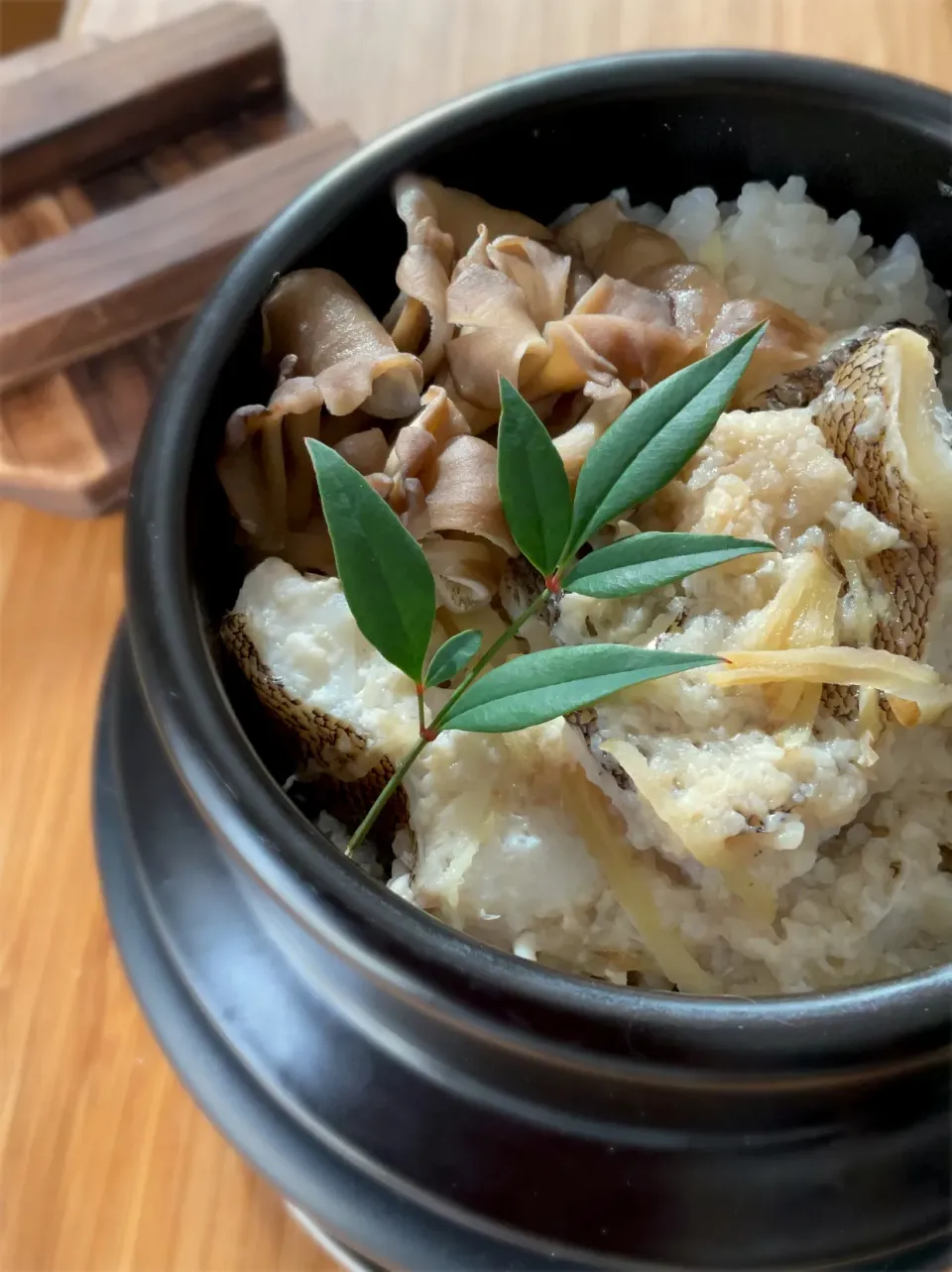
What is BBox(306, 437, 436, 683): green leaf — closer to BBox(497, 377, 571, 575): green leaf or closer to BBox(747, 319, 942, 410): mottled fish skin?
BBox(497, 377, 571, 575): green leaf

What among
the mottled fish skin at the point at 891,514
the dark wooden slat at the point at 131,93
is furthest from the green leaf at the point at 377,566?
the dark wooden slat at the point at 131,93

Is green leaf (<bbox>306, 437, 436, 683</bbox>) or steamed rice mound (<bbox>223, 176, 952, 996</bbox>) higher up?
green leaf (<bbox>306, 437, 436, 683</bbox>)

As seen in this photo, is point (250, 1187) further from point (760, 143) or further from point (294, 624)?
point (760, 143)

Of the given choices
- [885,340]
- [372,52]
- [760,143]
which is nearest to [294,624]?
[885,340]

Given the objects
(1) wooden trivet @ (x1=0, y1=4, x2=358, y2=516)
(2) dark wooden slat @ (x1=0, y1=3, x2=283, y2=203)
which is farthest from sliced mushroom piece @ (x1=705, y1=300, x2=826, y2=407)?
(2) dark wooden slat @ (x1=0, y1=3, x2=283, y2=203)

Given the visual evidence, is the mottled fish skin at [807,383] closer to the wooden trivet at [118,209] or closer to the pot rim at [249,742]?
the pot rim at [249,742]

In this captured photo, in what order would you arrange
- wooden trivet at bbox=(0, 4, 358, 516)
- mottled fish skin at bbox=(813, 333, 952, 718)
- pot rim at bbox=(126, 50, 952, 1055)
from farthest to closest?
wooden trivet at bbox=(0, 4, 358, 516), mottled fish skin at bbox=(813, 333, 952, 718), pot rim at bbox=(126, 50, 952, 1055)
